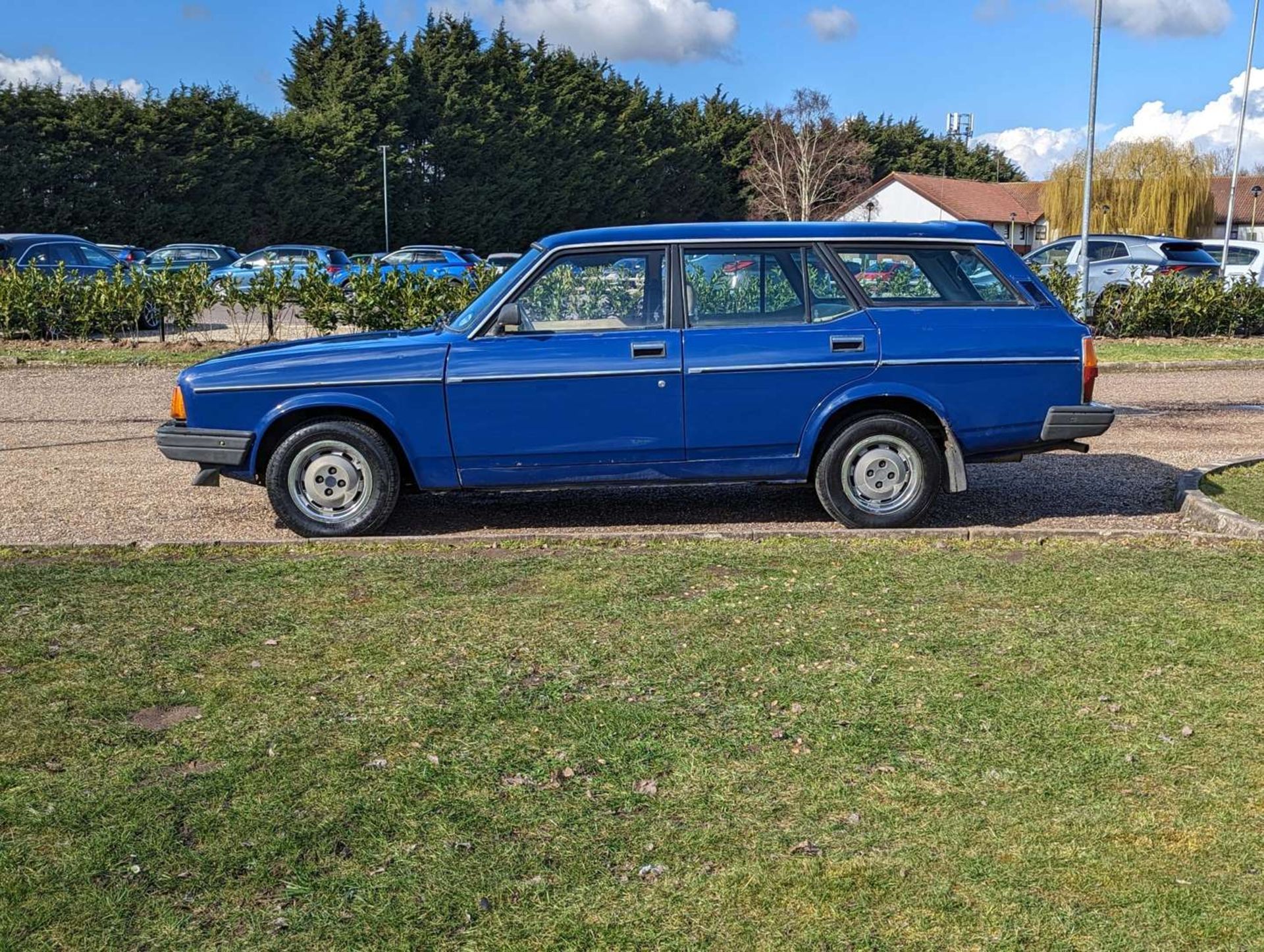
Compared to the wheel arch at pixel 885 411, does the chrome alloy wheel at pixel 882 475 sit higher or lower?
lower

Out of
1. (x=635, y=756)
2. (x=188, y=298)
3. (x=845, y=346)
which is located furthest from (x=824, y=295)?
(x=188, y=298)

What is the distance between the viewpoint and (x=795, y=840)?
384 centimetres

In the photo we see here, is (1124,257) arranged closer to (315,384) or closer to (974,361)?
(974,361)

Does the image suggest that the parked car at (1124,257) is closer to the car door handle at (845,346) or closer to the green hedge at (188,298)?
the green hedge at (188,298)

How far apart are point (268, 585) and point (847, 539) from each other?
3.19 meters

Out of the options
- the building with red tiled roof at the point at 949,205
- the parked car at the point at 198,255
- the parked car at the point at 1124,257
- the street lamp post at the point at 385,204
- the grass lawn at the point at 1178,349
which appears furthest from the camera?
the building with red tiled roof at the point at 949,205

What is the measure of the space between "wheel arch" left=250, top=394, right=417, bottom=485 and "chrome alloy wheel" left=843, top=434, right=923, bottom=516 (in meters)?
2.60

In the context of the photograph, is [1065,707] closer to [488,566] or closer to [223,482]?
[488,566]

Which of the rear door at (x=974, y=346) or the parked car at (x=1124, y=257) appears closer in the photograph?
the rear door at (x=974, y=346)

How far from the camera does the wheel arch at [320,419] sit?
24.9 ft

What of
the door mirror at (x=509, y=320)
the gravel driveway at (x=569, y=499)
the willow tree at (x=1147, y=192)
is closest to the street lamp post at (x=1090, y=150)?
the gravel driveway at (x=569, y=499)

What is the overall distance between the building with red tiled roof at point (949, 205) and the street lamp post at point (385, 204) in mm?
28556

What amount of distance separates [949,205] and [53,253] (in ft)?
208

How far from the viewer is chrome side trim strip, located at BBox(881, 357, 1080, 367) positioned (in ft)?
25.3
